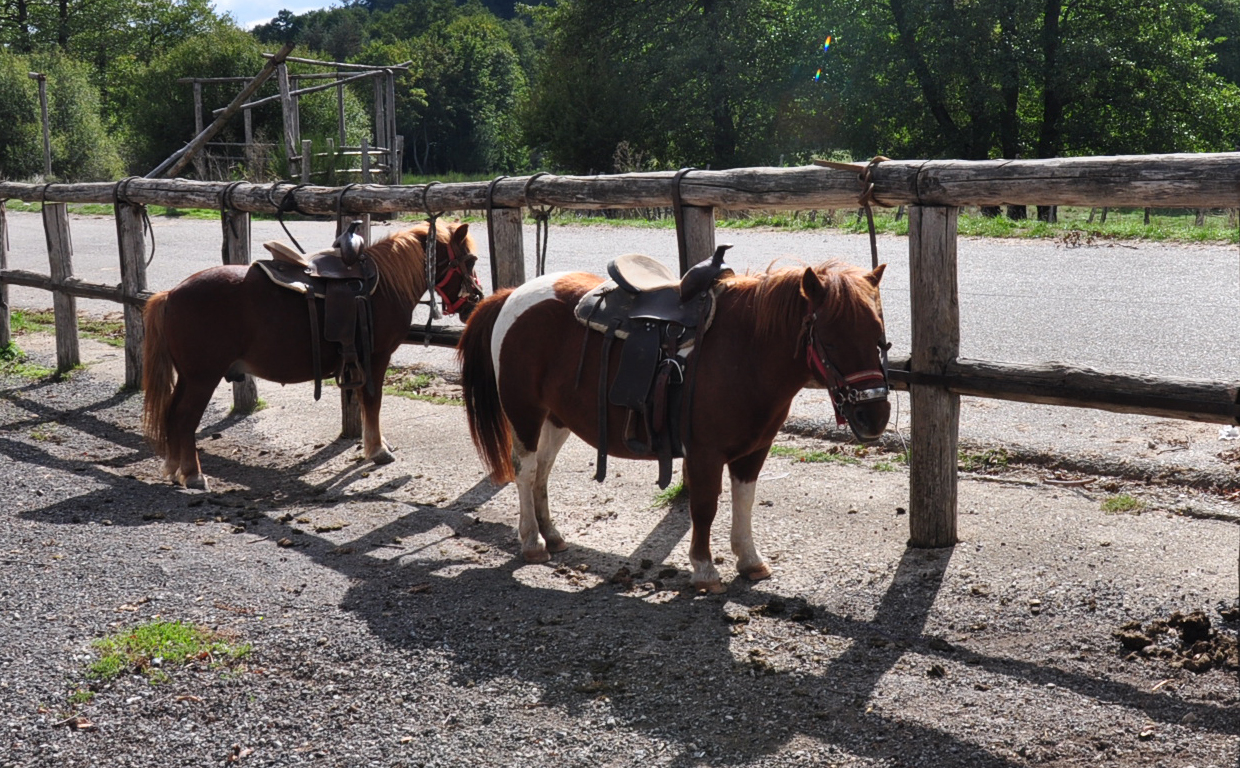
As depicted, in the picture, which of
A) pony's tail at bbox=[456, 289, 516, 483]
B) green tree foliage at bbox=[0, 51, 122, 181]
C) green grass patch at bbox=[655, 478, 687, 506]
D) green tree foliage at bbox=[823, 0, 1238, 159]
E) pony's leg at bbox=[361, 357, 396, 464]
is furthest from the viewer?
green tree foliage at bbox=[0, 51, 122, 181]

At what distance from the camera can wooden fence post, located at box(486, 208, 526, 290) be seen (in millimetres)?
6492

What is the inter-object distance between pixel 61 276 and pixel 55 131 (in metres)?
34.4

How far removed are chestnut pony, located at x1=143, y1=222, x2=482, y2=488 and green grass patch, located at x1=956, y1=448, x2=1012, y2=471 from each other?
3.10 metres

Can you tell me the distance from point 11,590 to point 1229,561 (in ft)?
17.6

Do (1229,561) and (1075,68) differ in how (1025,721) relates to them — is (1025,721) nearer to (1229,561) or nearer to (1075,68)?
(1229,561)

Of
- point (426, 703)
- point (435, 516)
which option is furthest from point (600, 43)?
point (426, 703)

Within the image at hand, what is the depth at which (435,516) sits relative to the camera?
5977mm

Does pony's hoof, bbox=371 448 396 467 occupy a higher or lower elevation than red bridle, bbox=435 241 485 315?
lower

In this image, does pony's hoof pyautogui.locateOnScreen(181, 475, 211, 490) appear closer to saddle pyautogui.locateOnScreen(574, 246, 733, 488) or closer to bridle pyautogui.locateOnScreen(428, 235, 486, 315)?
bridle pyautogui.locateOnScreen(428, 235, 486, 315)

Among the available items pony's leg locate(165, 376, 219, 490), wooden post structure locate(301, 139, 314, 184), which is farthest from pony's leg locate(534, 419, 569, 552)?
wooden post structure locate(301, 139, 314, 184)

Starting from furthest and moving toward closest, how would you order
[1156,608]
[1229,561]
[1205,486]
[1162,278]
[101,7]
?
[101,7]
[1162,278]
[1205,486]
[1229,561]
[1156,608]

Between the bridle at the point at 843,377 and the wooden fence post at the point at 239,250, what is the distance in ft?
17.9

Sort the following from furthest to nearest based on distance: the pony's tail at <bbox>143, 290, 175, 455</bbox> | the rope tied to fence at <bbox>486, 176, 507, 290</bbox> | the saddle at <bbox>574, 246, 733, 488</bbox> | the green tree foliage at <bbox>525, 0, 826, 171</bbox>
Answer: the green tree foliage at <bbox>525, 0, 826, 171</bbox>, the pony's tail at <bbox>143, 290, 175, 455</bbox>, the rope tied to fence at <bbox>486, 176, 507, 290</bbox>, the saddle at <bbox>574, 246, 733, 488</bbox>

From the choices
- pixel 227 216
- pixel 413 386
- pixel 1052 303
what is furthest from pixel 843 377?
pixel 1052 303
